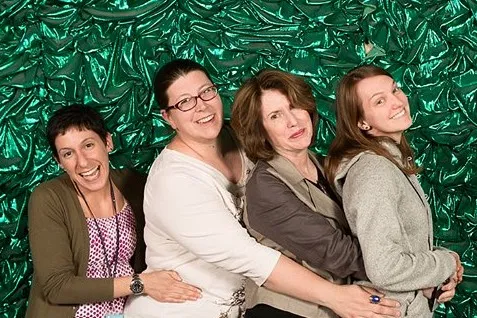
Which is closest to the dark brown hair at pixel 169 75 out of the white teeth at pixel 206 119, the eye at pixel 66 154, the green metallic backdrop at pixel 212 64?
the white teeth at pixel 206 119

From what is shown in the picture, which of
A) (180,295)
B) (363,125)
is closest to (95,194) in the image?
(180,295)

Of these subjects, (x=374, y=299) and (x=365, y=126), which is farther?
(x=365, y=126)

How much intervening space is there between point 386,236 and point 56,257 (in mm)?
951

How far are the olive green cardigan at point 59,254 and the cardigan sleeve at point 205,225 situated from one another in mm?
305

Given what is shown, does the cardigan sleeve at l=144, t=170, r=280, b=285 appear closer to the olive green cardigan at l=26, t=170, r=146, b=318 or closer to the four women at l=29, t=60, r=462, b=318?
the four women at l=29, t=60, r=462, b=318

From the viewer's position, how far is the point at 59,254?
7.55 ft

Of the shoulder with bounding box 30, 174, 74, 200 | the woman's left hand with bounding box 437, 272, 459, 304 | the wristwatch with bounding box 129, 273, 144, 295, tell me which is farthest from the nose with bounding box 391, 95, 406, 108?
the shoulder with bounding box 30, 174, 74, 200

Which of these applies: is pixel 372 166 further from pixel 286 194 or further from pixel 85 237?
pixel 85 237

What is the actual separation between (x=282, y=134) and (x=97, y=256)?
0.69 meters

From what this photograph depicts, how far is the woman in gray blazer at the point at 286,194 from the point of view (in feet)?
6.46

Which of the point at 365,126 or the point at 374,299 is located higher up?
the point at 365,126

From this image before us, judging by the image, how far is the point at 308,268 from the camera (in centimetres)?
204

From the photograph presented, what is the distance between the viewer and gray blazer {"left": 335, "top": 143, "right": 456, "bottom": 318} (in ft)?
6.10

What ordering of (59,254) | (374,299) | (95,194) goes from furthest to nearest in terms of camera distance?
(95,194), (59,254), (374,299)
